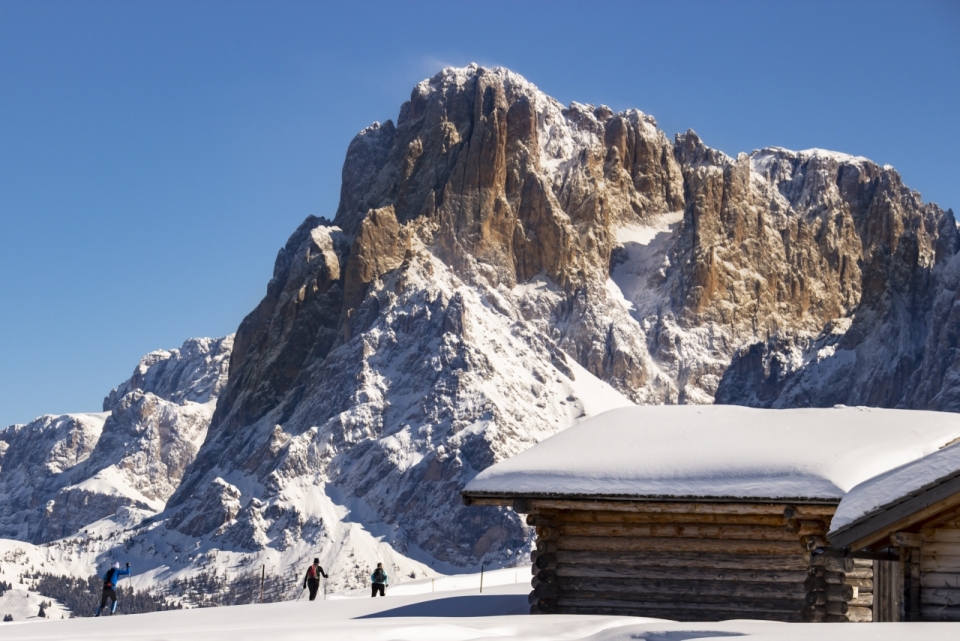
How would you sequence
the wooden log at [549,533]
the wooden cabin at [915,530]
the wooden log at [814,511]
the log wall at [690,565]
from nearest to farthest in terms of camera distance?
the wooden cabin at [915,530] → the wooden log at [814,511] → the log wall at [690,565] → the wooden log at [549,533]

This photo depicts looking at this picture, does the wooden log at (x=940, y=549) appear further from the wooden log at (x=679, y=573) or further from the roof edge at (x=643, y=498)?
the wooden log at (x=679, y=573)

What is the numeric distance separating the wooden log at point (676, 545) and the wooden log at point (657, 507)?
622 mm

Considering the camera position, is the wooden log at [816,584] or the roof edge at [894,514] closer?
the roof edge at [894,514]

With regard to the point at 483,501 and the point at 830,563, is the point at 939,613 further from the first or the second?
the point at 483,501

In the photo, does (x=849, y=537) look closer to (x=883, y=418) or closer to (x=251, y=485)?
(x=883, y=418)

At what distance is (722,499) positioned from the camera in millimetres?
21422

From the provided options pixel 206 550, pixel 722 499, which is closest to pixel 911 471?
pixel 722 499

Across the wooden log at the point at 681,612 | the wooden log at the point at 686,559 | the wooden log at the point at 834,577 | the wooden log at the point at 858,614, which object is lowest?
the wooden log at the point at 681,612

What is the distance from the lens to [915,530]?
15.3 meters

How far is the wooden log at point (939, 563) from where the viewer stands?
50.2 ft

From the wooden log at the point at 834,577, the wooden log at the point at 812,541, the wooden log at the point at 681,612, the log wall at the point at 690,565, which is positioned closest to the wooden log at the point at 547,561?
the log wall at the point at 690,565

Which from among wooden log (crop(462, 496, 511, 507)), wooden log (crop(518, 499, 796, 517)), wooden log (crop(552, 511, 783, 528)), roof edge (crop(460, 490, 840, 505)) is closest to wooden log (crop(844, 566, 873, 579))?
wooden log (crop(552, 511, 783, 528))

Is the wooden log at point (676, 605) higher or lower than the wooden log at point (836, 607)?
lower

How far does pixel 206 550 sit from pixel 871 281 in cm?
9663
